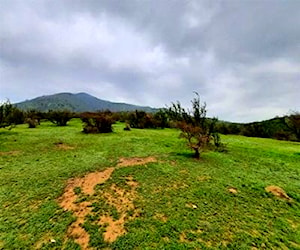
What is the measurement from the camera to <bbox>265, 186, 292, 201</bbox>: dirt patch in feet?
40.6

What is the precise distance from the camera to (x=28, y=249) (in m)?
7.81

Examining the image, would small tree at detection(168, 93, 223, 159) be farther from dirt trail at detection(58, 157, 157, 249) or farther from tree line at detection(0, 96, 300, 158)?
dirt trail at detection(58, 157, 157, 249)

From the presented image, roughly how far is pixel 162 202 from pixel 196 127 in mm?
9317

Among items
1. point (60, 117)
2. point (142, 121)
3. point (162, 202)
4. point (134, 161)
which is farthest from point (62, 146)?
point (142, 121)

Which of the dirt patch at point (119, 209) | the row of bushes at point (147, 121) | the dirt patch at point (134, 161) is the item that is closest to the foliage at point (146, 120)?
the row of bushes at point (147, 121)

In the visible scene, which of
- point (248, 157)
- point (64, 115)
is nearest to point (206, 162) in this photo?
point (248, 157)

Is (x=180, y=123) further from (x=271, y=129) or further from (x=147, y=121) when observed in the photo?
(x=271, y=129)

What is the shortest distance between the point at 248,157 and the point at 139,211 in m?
12.7

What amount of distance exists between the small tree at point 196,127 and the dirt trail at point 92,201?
22.3 feet

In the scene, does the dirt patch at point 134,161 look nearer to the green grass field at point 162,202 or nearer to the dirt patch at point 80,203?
the green grass field at point 162,202

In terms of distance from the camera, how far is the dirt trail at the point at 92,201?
8.40 metres

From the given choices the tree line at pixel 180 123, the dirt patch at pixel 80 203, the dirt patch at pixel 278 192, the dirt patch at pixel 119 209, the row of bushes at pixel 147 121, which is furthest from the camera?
the row of bushes at pixel 147 121

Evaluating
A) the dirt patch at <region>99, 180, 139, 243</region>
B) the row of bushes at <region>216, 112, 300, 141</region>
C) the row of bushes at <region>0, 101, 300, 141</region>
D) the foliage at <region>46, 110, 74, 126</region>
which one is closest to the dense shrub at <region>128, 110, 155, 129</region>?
the row of bushes at <region>0, 101, 300, 141</region>

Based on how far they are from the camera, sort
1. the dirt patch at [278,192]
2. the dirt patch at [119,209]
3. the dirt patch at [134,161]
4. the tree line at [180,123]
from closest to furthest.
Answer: the dirt patch at [119,209], the dirt patch at [278,192], the dirt patch at [134,161], the tree line at [180,123]
